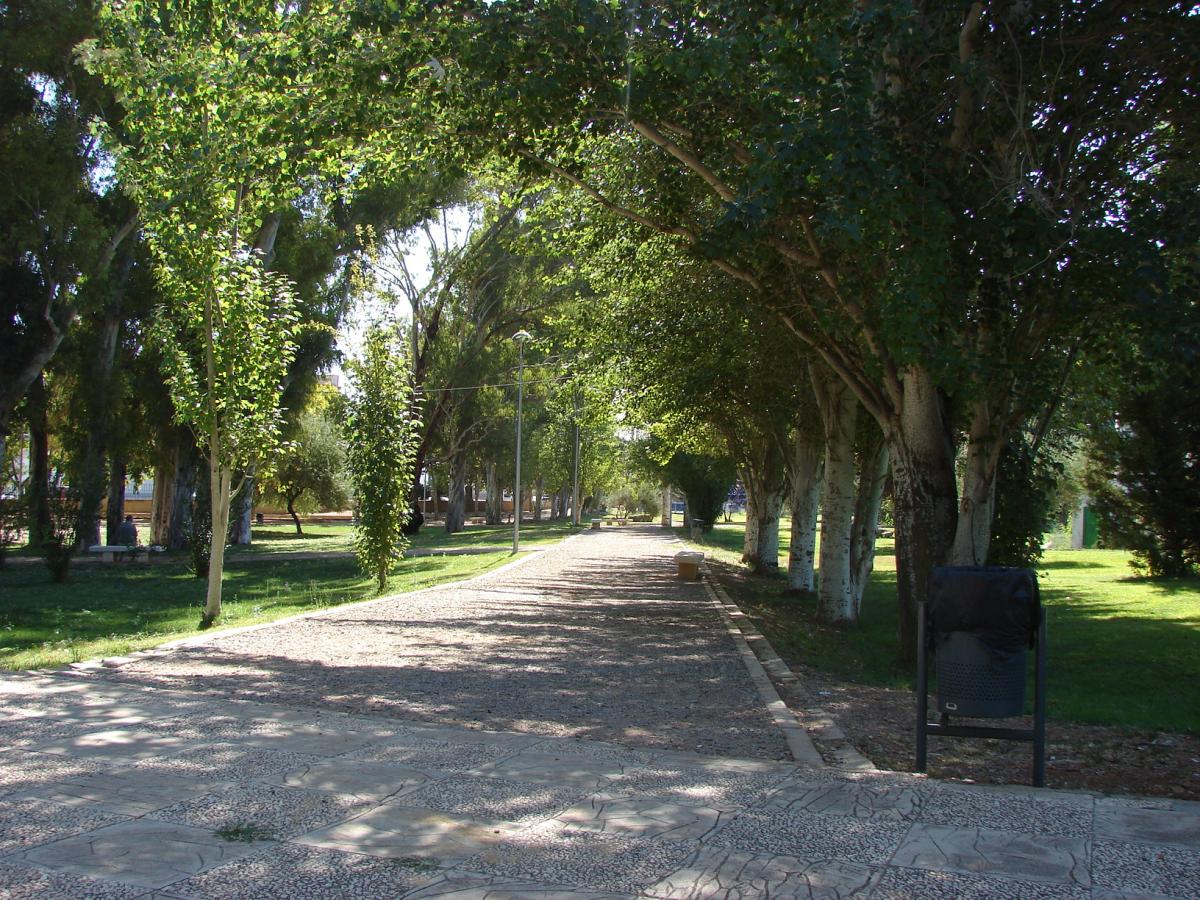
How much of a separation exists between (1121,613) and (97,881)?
17.4 metres

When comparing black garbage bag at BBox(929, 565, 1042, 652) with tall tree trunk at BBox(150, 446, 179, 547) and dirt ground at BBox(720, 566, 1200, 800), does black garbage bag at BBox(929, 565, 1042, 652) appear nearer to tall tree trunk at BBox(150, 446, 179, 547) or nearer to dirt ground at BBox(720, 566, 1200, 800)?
dirt ground at BBox(720, 566, 1200, 800)

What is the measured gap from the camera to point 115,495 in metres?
35.0

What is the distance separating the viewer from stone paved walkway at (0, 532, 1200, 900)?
13.6 feet

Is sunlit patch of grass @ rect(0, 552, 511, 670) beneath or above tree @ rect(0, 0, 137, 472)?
beneath

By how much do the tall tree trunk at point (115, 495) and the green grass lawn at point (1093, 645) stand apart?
21116 millimetres

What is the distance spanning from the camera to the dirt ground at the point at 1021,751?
6262mm

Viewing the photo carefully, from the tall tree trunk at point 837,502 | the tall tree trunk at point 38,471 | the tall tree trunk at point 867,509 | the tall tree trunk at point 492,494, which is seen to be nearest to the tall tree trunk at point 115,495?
the tall tree trunk at point 38,471

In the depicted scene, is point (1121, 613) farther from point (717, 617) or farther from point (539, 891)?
point (539, 891)

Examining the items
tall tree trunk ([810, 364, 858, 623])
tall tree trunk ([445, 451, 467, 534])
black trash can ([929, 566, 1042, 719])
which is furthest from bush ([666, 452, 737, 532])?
black trash can ([929, 566, 1042, 719])

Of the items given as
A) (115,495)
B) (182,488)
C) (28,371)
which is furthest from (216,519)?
(115,495)

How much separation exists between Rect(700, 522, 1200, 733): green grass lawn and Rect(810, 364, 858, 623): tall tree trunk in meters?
0.43

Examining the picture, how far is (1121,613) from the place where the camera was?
57.4 ft

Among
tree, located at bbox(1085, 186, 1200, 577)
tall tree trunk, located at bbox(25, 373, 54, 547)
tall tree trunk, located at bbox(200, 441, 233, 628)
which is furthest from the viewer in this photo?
tall tree trunk, located at bbox(25, 373, 54, 547)

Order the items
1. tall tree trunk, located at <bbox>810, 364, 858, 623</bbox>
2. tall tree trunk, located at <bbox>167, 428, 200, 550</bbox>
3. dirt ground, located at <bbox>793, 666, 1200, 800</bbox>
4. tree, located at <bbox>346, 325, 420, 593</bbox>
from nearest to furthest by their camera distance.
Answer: dirt ground, located at <bbox>793, 666, 1200, 800</bbox>, tall tree trunk, located at <bbox>810, 364, 858, 623</bbox>, tree, located at <bbox>346, 325, 420, 593</bbox>, tall tree trunk, located at <bbox>167, 428, 200, 550</bbox>
